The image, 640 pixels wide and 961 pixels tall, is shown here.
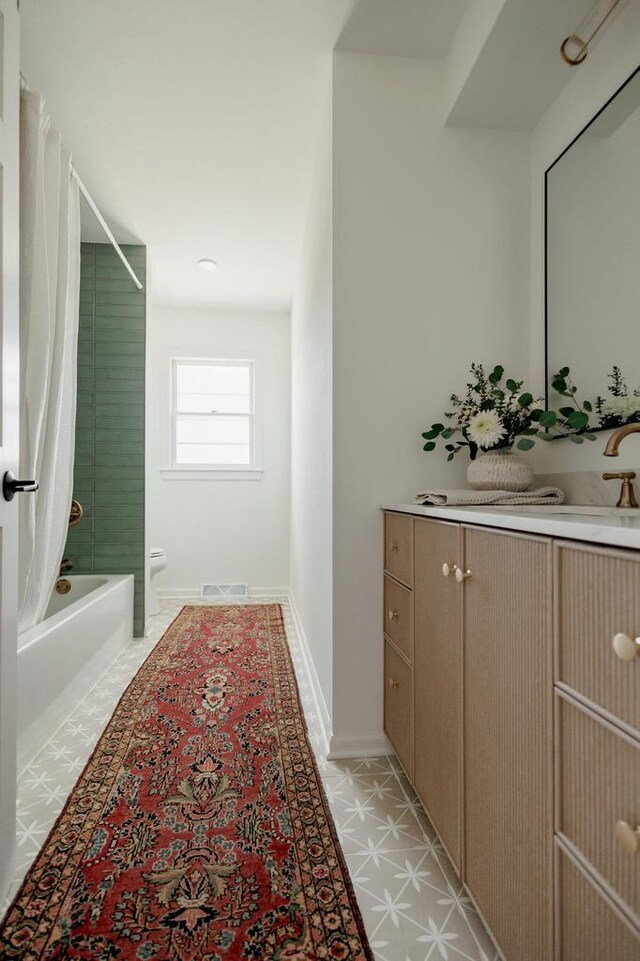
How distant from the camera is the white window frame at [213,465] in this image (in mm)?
4449

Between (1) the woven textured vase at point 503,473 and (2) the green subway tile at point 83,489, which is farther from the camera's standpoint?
(2) the green subway tile at point 83,489

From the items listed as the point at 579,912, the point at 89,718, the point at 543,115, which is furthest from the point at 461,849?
the point at 543,115

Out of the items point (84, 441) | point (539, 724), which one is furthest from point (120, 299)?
point (539, 724)

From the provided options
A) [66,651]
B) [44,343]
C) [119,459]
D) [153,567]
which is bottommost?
[66,651]

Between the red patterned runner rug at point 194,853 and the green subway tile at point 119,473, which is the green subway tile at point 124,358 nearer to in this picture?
the green subway tile at point 119,473

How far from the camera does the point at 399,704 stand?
63.3 inches

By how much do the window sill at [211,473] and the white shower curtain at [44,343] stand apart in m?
2.18

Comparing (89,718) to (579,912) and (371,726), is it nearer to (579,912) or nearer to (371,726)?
(371,726)

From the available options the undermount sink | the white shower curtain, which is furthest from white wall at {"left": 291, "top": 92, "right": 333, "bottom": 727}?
the white shower curtain

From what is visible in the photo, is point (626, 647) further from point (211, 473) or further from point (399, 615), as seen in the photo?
point (211, 473)

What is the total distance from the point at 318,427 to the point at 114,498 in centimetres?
162

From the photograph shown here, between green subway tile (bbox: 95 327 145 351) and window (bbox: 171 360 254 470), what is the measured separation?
1.21 meters

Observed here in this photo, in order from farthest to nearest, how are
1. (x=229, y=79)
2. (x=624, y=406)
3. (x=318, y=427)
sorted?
(x=318, y=427), (x=229, y=79), (x=624, y=406)

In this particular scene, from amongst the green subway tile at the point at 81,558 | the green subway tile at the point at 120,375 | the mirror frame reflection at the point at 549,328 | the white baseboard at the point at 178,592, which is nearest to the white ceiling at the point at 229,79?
the mirror frame reflection at the point at 549,328
